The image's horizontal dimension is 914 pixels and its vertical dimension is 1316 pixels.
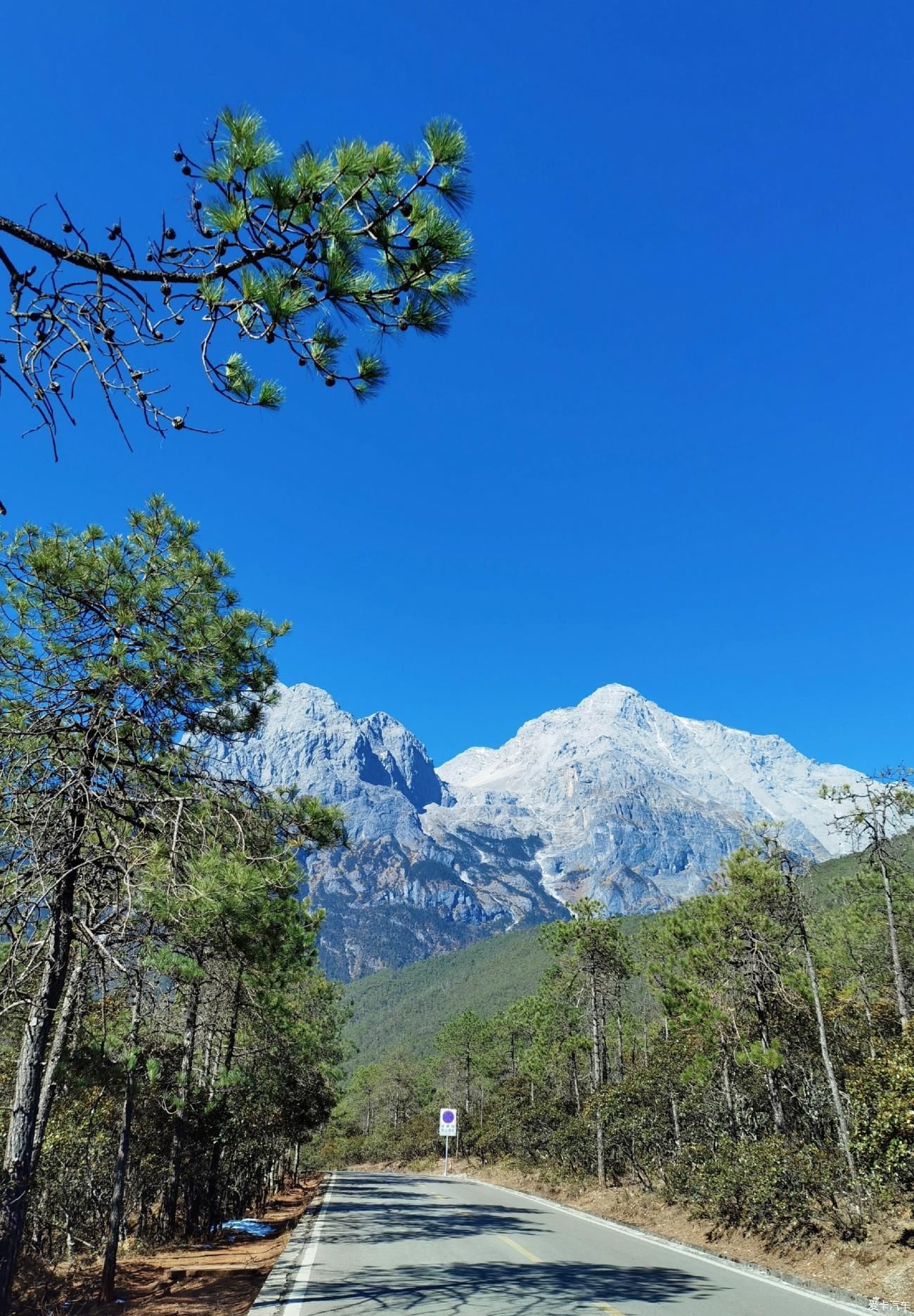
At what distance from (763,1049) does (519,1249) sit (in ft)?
29.3

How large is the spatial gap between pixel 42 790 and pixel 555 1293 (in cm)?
753

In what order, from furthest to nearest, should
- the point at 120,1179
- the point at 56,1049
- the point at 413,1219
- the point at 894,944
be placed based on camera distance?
1. the point at 894,944
2. the point at 413,1219
3. the point at 120,1179
4. the point at 56,1049

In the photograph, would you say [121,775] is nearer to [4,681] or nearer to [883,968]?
[4,681]

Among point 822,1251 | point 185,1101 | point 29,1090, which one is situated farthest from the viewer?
point 185,1101

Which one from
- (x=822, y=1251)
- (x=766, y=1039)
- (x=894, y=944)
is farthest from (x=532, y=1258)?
(x=894, y=944)

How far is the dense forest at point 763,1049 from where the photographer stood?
34.8ft

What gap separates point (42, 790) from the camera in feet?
22.4

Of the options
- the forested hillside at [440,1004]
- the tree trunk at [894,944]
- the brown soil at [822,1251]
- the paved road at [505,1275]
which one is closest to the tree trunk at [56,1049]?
the paved road at [505,1275]

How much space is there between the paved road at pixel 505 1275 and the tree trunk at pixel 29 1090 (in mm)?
2352

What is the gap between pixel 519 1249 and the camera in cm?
1076

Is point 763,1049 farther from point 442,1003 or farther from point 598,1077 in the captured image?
point 442,1003

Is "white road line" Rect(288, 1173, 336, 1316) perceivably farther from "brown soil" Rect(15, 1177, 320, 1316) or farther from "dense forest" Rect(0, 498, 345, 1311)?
"dense forest" Rect(0, 498, 345, 1311)

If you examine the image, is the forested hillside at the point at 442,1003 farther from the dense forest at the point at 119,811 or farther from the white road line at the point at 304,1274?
the dense forest at the point at 119,811

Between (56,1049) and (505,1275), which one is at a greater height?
(56,1049)
